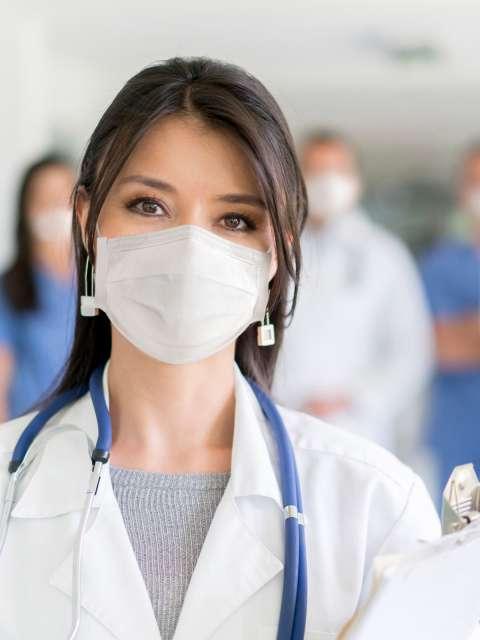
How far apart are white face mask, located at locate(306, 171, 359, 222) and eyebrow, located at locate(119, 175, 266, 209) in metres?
3.28

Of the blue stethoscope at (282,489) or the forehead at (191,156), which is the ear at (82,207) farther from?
the blue stethoscope at (282,489)

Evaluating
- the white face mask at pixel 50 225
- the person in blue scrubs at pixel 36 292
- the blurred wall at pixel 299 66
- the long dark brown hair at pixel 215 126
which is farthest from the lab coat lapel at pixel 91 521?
the blurred wall at pixel 299 66

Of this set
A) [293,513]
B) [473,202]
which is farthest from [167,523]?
[473,202]

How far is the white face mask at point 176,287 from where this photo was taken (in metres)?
1.52

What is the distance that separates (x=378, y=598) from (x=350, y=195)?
12.9 feet

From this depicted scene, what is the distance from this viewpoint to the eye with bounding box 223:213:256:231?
61.2 inches

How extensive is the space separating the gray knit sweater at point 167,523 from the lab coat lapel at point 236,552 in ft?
0.09

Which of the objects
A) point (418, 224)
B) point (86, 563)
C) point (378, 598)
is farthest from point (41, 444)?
point (418, 224)

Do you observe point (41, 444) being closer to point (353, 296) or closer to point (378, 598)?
point (378, 598)

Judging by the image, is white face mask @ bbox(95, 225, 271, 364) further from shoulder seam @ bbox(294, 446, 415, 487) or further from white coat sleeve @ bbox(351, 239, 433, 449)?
white coat sleeve @ bbox(351, 239, 433, 449)

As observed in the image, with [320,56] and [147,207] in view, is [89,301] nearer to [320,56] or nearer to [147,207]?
[147,207]

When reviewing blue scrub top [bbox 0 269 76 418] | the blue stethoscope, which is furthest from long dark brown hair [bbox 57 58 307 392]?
blue scrub top [bbox 0 269 76 418]

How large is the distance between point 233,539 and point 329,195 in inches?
137

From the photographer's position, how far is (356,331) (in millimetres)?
4559
